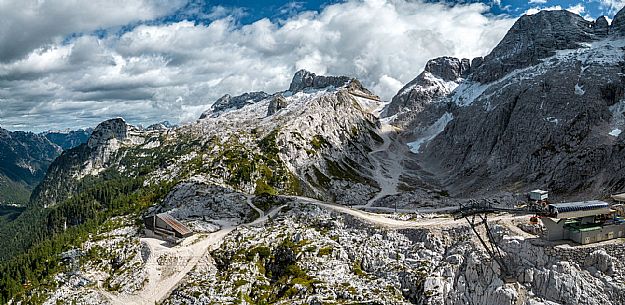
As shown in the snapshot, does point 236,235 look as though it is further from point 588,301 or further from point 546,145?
point 546,145

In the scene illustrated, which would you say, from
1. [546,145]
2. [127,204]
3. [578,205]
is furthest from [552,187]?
[127,204]

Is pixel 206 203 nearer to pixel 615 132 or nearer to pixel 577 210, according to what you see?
pixel 577 210

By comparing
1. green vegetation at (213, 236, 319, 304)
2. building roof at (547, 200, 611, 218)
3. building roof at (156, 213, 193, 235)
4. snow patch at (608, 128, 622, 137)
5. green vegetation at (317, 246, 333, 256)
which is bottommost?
green vegetation at (213, 236, 319, 304)

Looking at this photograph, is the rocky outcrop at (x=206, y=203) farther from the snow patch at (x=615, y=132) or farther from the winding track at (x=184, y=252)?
the snow patch at (x=615, y=132)

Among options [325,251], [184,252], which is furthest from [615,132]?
[184,252]

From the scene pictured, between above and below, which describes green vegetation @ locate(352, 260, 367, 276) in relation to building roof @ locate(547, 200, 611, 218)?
below

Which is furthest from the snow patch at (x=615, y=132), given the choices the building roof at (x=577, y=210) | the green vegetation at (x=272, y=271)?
the green vegetation at (x=272, y=271)

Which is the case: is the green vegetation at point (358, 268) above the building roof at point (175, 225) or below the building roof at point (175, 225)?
below

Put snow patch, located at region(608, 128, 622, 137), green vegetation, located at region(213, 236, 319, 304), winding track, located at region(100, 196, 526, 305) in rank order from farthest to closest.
A: snow patch, located at region(608, 128, 622, 137)
winding track, located at region(100, 196, 526, 305)
green vegetation, located at region(213, 236, 319, 304)

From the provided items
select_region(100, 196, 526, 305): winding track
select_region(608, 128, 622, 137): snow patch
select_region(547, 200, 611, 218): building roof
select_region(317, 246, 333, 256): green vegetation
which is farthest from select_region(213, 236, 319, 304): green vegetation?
select_region(608, 128, 622, 137): snow patch

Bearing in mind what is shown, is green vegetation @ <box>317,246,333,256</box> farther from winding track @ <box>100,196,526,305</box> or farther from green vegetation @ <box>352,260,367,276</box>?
winding track @ <box>100,196,526,305</box>

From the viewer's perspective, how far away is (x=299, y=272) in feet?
309

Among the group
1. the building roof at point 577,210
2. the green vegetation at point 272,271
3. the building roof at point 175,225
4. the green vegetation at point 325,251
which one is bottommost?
the green vegetation at point 272,271

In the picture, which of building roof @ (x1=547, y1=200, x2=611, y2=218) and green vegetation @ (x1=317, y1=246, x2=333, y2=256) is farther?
green vegetation @ (x1=317, y1=246, x2=333, y2=256)
